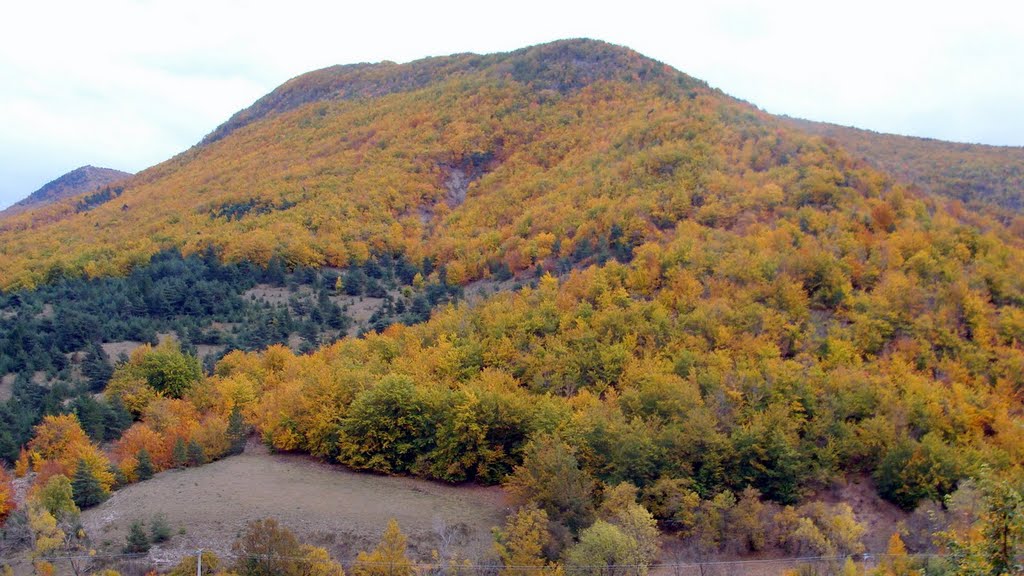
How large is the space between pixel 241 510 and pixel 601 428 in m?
16.8

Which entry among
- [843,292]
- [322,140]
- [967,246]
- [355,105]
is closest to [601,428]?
[843,292]

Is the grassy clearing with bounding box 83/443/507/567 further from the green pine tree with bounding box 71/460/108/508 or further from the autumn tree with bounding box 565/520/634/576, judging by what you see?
the autumn tree with bounding box 565/520/634/576

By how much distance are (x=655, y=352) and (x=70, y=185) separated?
626ft

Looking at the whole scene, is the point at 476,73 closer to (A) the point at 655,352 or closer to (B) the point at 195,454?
(A) the point at 655,352

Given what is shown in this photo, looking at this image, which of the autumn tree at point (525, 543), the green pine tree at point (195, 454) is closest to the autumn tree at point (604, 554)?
the autumn tree at point (525, 543)

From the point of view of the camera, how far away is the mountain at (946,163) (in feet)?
172

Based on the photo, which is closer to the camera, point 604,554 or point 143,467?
point 604,554

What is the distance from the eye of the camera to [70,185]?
181625mm

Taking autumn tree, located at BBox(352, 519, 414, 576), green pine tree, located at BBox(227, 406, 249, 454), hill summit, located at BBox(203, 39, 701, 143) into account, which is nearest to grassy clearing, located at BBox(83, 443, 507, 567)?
green pine tree, located at BBox(227, 406, 249, 454)

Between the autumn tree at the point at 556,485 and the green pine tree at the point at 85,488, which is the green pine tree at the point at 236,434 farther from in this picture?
the autumn tree at the point at 556,485

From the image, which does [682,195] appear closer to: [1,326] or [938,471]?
[938,471]

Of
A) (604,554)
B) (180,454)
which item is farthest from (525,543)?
(180,454)

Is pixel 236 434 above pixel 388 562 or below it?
above

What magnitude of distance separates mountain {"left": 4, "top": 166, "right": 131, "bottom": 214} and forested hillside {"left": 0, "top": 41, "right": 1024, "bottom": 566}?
10892 cm
